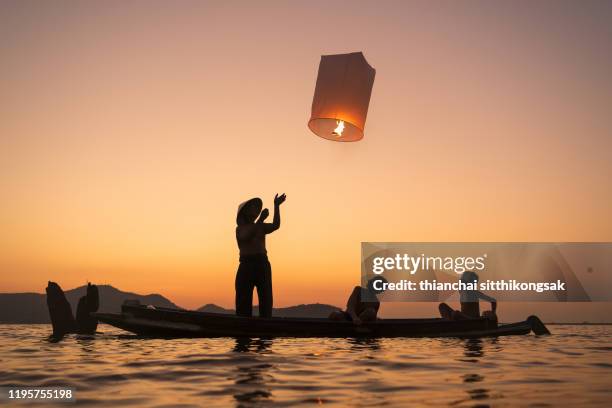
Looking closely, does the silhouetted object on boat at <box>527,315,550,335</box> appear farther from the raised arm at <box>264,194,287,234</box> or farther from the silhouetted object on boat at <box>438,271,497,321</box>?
the raised arm at <box>264,194,287,234</box>

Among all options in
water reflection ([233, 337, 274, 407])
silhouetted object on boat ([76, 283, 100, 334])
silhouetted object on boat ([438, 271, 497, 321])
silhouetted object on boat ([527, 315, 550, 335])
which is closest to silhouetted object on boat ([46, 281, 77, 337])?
silhouetted object on boat ([76, 283, 100, 334])

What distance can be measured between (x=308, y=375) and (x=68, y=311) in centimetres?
1103

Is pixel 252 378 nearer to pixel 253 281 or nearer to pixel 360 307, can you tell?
pixel 253 281

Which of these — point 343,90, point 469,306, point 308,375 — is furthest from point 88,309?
point 308,375

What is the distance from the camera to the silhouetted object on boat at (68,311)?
15795 mm

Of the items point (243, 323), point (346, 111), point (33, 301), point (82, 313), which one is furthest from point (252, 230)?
point (33, 301)

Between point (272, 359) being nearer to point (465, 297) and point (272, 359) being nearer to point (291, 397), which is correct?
point (291, 397)

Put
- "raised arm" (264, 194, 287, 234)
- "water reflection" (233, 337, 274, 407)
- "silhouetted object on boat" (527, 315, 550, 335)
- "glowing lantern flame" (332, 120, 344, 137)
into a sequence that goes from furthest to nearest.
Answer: "silhouetted object on boat" (527, 315, 550, 335), "raised arm" (264, 194, 287, 234), "glowing lantern flame" (332, 120, 344, 137), "water reflection" (233, 337, 274, 407)

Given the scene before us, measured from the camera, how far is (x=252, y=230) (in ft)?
41.4

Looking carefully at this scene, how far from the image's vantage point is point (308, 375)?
7.33 metres

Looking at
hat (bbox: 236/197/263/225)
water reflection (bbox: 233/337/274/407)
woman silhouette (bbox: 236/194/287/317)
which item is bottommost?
water reflection (bbox: 233/337/274/407)

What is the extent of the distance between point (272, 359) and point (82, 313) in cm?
913

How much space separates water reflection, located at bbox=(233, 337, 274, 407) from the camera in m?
5.57

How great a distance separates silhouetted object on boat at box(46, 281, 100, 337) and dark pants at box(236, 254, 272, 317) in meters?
5.06
